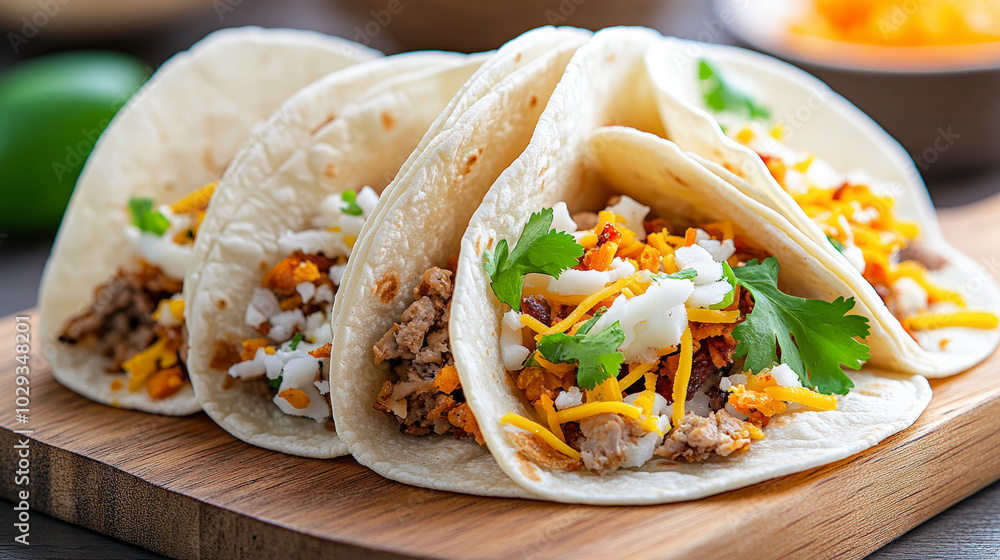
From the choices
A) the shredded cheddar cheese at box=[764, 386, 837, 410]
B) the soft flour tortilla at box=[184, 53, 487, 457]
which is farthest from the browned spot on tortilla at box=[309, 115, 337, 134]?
the shredded cheddar cheese at box=[764, 386, 837, 410]

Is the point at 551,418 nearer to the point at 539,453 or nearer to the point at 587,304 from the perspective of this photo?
the point at 539,453

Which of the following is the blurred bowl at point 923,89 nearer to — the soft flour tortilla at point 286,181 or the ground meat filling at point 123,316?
the soft flour tortilla at point 286,181

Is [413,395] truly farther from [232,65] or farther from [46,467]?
[232,65]

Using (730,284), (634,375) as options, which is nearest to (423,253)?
(634,375)

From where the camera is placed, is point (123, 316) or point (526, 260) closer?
point (526, 260)

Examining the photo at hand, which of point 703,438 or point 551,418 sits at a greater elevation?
point 551,418

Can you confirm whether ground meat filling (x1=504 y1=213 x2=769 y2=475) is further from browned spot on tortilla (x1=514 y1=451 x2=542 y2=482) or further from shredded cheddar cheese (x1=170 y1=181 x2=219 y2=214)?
shredded cheddar cheese (x1=170 y1=181 x2=219 y2=214)
